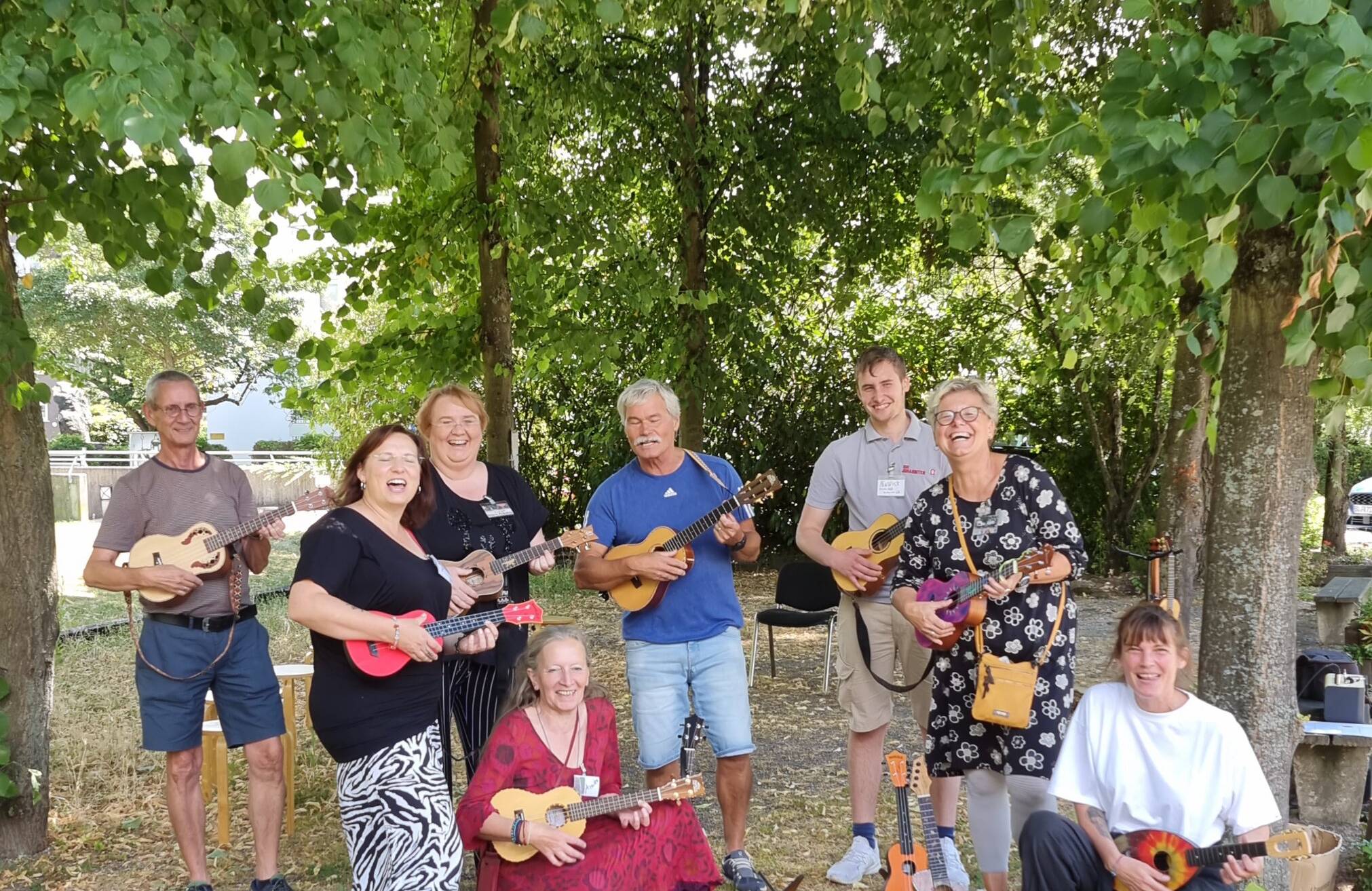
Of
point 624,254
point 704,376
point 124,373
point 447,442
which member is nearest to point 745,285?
point 704,376

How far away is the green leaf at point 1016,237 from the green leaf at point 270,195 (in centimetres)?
195

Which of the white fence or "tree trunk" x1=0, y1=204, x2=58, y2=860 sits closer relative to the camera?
"tree trunk" x1=0, y1=204, x2=58, y2=860

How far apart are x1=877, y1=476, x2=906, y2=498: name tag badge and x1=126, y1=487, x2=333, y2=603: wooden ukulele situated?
Answer: 2005mm

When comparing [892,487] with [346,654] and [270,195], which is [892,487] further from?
[270,195]

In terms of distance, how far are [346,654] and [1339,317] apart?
8.52 feet

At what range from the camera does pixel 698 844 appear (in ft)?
11.5

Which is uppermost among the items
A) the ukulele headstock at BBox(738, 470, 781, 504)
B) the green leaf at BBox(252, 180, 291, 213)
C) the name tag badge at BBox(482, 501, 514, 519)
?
the green leaf at BBox(252, 180, 291, 213)

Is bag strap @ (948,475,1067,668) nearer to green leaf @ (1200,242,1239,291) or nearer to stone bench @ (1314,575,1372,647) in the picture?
green leaf @ (1200,242,1239,291)

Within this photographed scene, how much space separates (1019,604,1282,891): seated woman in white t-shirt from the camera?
2.90m

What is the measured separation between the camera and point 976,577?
3.47 meters

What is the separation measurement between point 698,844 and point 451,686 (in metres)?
1.03

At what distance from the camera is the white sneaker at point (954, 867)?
3.79m

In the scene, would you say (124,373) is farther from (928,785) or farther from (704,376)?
(928,785)

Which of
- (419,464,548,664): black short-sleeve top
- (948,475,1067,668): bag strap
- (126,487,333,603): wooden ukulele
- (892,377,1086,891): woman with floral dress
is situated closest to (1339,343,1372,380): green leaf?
(892,377,1086,891): woman with floral dress
